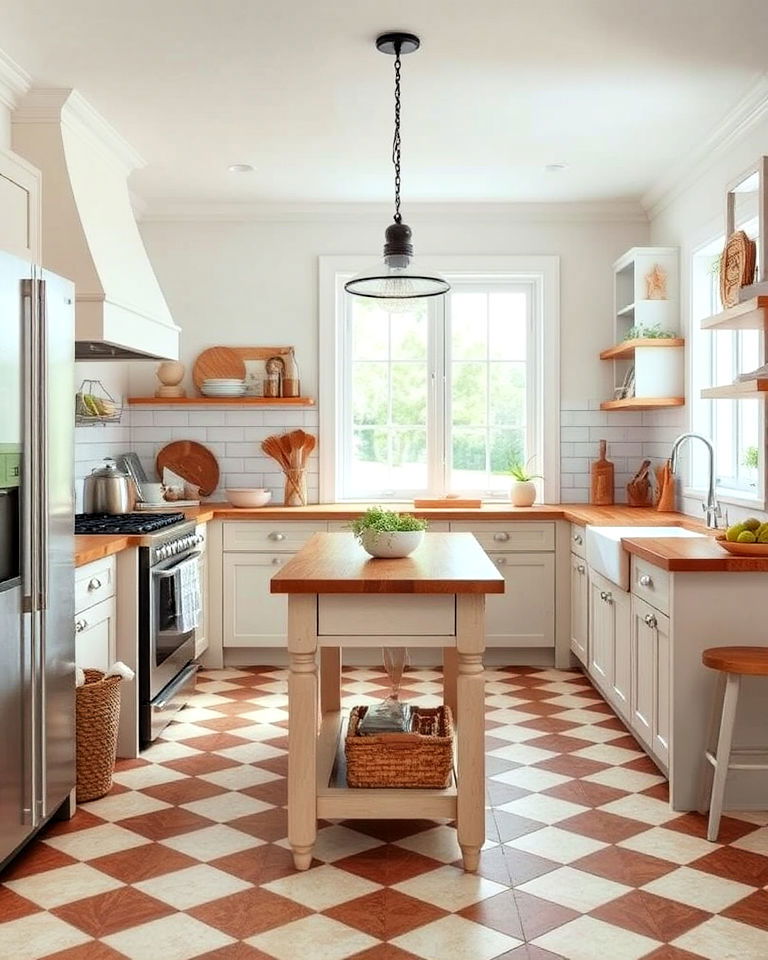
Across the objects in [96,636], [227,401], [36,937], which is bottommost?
[36,937]

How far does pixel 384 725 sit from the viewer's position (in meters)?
3.43

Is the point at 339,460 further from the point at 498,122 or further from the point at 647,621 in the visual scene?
the point at 647,621

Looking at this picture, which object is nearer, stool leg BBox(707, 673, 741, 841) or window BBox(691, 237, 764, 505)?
stool leg BBox(707, 673, 741, 841)

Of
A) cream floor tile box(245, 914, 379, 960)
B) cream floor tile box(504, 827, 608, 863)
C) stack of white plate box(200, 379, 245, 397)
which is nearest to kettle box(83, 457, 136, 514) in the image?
stack of white plate box(200, 379, 245, 397)

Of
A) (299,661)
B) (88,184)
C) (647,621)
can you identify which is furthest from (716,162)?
(299,661)

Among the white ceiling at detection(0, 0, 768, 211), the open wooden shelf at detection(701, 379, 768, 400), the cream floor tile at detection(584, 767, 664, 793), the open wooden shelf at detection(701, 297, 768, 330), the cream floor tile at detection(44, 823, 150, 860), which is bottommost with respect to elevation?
the cream floor tile at detection(44, 823, 150, 860)

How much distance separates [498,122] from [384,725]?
2.85 m

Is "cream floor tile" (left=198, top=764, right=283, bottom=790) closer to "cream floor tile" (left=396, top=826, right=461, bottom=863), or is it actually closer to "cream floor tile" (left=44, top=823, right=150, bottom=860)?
"cream floor tile" (left=44, top=823, right=150, bottom=860)

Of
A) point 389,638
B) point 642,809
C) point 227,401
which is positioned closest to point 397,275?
point 389,638

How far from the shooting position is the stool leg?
3271 mm

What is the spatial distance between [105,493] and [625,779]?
2.90 m

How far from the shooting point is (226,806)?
3.64 metres

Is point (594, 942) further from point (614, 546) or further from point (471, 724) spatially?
point (614, 546)

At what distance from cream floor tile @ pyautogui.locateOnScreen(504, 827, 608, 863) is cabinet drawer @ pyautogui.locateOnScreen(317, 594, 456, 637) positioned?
79 cm
